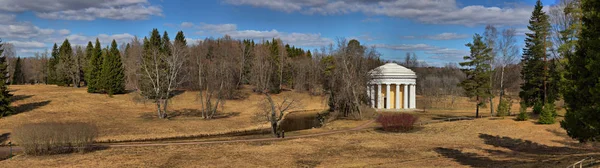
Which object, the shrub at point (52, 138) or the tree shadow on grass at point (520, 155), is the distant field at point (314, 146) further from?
the shrub at point (52, 138)

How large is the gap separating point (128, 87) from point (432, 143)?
168 ft

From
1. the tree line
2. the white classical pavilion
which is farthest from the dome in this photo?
the tree line

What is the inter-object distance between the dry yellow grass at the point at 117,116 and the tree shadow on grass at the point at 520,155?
23.8 metres

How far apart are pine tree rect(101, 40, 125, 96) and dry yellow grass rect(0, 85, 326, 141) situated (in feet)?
5.07

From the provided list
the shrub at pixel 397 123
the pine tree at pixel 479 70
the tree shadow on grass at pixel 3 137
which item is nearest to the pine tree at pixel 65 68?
the tree shadow on grass at pixel 3 137

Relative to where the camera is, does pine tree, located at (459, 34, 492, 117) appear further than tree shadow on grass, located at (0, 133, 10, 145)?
Yes

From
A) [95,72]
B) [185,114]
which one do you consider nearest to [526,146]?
[185,114]

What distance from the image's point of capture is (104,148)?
26844 mm

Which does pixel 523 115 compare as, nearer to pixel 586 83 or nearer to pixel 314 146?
pixel 314 146

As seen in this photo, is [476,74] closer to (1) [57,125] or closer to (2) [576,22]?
(2) [576,22]

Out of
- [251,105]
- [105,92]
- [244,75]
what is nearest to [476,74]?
[251,105]

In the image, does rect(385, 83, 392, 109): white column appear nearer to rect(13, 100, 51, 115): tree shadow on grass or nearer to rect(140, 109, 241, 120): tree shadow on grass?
rect(140, 109, 241, 120): tree shadow on grass

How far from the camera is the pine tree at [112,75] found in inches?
2208

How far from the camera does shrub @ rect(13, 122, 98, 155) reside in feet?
78.6
